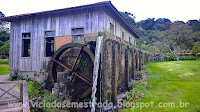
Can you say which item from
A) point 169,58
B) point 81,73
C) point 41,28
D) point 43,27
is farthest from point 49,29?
point 169,58

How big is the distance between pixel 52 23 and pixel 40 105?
15.6 ft

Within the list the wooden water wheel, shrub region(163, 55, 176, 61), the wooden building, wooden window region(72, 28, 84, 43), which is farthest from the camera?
shrub region(163, 55, 176, 61)

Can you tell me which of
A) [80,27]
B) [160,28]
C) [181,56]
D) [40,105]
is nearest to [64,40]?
[80,27]

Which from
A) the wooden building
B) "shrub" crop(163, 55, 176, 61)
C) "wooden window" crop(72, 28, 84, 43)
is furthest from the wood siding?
"shrub" crop(163, 55, 176, 61)

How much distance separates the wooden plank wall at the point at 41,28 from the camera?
6.43 metres

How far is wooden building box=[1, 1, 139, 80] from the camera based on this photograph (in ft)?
20.9

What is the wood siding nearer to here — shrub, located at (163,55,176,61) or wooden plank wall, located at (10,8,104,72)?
wooden plank wall, located at (10,8,104,72)

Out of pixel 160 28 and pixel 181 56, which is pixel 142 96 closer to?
pixel 181 56

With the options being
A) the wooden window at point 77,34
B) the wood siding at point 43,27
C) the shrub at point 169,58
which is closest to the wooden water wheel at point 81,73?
the wooden window at point 77,34

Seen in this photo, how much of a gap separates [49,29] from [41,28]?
0.62 meters

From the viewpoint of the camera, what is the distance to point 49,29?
7.45m

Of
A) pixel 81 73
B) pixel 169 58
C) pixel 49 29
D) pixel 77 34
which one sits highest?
pixel 49 29

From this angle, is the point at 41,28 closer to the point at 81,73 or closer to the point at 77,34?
the point at 77,34

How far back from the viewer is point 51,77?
6613 mm
